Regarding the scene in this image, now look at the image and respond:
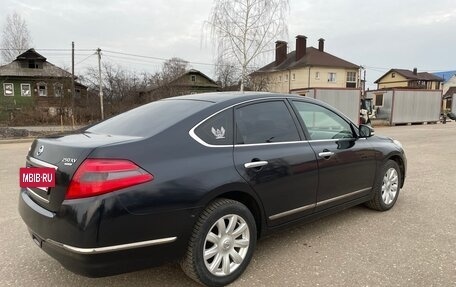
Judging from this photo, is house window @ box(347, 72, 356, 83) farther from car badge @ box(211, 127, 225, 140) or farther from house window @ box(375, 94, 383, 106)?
car badge @ box(211, 127, 225, 140)

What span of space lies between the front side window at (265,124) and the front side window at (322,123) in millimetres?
249

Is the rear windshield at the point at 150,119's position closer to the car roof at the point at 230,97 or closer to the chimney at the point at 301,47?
the car roof at the point at 230,97

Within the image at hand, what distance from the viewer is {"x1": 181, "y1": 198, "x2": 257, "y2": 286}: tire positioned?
2811 millimetres

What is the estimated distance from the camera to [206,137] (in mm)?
2996

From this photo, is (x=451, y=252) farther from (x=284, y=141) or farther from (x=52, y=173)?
(x=52, y=173)

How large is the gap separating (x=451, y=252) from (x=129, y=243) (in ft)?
10.0

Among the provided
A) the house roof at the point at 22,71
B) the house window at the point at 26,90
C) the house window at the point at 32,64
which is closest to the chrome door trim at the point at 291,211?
the house roof at the point at 22,71

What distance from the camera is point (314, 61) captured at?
162 feet

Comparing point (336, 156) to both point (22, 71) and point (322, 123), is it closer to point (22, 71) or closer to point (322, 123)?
point (322, 123)

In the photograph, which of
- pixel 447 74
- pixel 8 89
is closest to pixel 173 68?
pixel 8 89

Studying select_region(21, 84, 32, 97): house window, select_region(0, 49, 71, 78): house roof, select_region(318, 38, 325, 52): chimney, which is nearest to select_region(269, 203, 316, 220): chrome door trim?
select_region(0, 49, 71, 78): house roof

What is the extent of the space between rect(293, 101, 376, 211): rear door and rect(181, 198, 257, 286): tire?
1.02 metres

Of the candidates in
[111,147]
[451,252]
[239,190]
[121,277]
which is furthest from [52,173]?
[451,252]

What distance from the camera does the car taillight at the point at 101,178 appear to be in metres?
2.43
